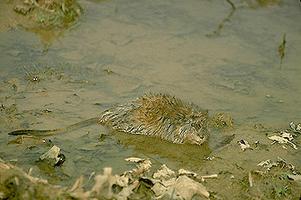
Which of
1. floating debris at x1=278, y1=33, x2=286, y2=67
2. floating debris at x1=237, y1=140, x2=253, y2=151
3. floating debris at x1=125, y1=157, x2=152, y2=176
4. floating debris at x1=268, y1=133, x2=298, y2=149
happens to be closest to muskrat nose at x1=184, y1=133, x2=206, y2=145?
floating debris at x1=237, y1=140, x2=253, y2=151

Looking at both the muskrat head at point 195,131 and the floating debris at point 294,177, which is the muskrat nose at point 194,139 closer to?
the muskrat head at point 195,131

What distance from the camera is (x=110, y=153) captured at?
15.5 feet

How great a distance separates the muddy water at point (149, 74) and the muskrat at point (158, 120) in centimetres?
10

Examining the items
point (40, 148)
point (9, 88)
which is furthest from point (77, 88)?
point (40, 148)

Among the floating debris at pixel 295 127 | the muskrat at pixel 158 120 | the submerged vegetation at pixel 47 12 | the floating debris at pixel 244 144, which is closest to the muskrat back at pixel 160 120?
the muskrat at pixel 158 120

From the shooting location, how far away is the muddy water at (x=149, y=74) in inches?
189

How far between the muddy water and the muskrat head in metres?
0.09

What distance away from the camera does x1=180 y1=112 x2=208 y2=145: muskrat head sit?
497 cm

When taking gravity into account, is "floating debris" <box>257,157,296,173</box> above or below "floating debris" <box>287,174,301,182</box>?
below

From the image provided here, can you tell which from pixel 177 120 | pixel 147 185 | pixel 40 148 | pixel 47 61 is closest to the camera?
pixel 147 185

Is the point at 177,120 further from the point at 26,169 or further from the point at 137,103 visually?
the point at 26,169

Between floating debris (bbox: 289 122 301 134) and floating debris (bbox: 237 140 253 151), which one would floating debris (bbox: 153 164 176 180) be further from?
floating debris (bbox: 289 122 301 134)

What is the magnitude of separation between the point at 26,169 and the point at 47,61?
2.30 m

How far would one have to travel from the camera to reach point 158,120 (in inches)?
199
